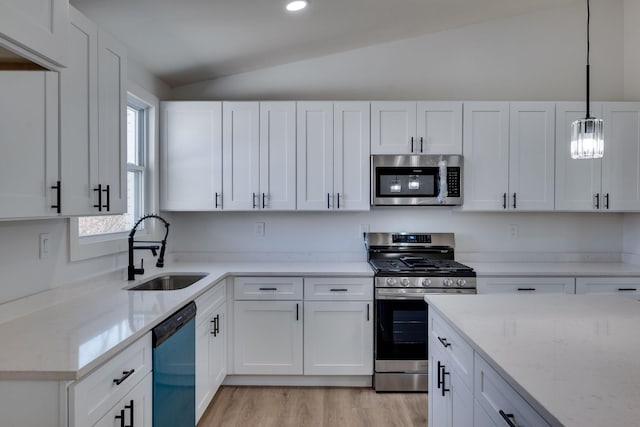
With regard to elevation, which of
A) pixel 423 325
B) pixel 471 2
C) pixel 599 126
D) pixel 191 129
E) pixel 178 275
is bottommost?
pixel 423 325

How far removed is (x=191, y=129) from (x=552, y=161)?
Result: 2.97m

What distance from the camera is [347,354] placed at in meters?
2.99

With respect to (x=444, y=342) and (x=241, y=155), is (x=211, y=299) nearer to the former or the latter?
(x=241, y=155)

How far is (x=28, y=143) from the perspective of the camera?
4.86 ft

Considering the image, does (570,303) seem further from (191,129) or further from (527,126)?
(191,129)

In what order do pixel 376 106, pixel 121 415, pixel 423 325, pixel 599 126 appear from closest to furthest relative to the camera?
pixel 121 415 → pixel 599 126 → pixel 423 325 → pixel 376 106

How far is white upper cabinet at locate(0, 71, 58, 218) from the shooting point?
139 centimetres

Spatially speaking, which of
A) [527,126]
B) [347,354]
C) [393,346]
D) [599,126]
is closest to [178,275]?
[347,354]

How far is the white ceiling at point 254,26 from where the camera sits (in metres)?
2.29

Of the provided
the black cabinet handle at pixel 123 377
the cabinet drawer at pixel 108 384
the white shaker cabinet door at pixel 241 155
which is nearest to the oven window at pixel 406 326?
the white shaker cabinet door at pixel 241 155

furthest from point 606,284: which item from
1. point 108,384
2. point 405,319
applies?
point 108,384

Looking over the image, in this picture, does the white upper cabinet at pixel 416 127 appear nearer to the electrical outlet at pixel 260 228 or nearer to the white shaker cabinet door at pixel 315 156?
the white shaker cabinet door at pixel 315 156

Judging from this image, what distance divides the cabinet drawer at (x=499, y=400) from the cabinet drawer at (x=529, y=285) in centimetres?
175

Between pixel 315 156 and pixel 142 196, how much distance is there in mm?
1409
